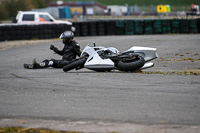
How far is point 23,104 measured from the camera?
7242 millimetres

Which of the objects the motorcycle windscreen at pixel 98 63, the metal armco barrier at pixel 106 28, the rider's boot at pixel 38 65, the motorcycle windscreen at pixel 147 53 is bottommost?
the metal armco barrier at pixel 106 28

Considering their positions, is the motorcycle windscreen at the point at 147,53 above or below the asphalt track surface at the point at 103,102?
above

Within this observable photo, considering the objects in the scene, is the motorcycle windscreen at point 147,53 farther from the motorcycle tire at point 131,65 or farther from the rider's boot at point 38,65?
the rider's boot at point 38,65

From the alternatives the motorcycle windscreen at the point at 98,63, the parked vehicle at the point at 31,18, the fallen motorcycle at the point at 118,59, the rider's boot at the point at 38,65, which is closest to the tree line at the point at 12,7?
the parked vehicle at the point at 31,18

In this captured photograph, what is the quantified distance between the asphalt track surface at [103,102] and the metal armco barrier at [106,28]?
17094 millimetres

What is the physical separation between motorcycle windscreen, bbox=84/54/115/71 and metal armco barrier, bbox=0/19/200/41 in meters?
16.8

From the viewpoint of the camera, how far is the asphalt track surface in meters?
5.70

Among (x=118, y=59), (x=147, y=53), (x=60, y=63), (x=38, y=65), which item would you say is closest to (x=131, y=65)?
(x=118, y=59)

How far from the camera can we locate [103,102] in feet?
23.1

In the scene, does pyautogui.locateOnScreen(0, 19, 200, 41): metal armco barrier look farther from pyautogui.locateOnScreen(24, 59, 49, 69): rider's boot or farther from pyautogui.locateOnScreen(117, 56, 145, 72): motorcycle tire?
pyautogui.locateOnScreen(117, 56, 145, 72): motorcycle tire

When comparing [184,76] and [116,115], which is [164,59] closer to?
[184,76]

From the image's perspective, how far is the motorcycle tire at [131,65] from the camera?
10336 mm

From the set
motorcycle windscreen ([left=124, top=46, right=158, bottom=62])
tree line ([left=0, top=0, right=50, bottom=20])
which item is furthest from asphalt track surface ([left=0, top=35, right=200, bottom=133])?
tree line ([left=0, top=0, right=50, bottom=20])

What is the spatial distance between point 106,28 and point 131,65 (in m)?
20.7
